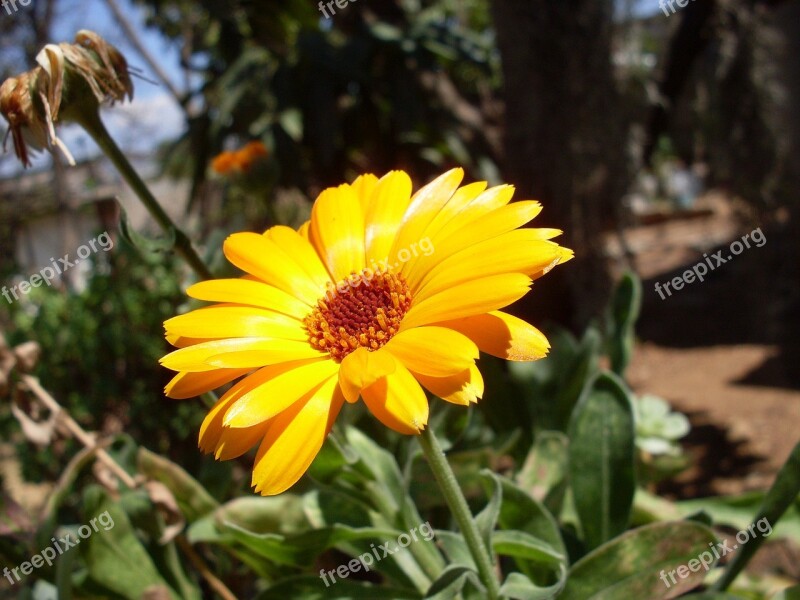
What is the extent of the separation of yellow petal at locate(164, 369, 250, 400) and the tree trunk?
157 cm

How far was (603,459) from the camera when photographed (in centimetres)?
92

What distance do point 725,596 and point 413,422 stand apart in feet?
1.49

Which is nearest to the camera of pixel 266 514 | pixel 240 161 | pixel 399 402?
pixel 399 402

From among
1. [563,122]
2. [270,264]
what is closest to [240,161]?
[270,264]

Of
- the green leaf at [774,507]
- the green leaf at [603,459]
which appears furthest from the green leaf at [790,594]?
the green leaf at [603,459]

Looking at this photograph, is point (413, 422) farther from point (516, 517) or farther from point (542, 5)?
point (542, 5)

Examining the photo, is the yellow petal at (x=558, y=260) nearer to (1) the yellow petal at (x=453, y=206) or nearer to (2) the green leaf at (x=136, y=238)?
(1) the yellow petal at (x=453, y=206)

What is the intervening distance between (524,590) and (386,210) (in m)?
0.40

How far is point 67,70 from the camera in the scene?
674mm

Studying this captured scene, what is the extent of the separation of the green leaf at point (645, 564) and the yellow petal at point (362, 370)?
42 centimetres

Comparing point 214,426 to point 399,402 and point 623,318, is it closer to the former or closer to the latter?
point 399,402

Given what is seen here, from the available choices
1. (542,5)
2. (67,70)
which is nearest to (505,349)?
(67,70)

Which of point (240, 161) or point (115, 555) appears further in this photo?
point (240, 161)

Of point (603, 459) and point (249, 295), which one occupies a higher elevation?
point (249, 295)
